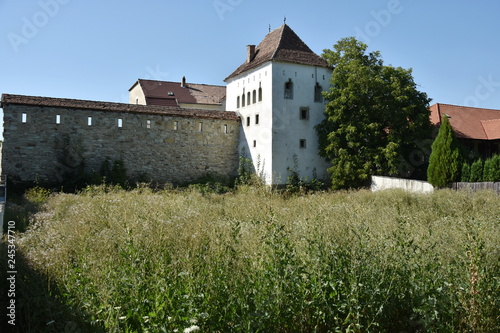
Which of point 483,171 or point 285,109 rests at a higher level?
point 285,109

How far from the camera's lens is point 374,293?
387 cm

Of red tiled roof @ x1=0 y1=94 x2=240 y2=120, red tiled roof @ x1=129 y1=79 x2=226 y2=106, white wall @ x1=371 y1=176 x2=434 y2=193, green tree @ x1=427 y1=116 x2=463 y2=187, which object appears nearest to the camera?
green tree @ x1=427 y1=116 x2=463 y2=187

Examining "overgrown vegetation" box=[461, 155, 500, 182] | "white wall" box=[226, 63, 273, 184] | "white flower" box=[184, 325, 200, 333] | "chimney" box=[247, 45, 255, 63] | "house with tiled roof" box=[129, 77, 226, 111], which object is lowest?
"white flower" box=[184, 325, 200, 333]

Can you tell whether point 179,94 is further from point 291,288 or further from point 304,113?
point 291,288

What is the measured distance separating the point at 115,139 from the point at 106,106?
1.75 m

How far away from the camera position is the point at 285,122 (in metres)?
22.0

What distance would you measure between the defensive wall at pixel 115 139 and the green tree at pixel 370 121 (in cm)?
626

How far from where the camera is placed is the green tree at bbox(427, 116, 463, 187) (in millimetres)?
18453

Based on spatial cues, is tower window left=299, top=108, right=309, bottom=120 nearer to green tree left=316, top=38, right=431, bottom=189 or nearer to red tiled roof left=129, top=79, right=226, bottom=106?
green tree left=316, top=38, right=431, bottom=189

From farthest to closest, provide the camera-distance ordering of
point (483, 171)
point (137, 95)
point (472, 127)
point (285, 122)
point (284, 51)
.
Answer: point (137, 95) → point (472, 127) → point (284, 51) → point (285, 122) → point (483, 171)

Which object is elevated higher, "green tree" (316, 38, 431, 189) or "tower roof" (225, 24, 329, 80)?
"tower roof" (225, 24, 329, 80)

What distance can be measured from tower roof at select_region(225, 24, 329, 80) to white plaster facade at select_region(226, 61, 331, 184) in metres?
0.28

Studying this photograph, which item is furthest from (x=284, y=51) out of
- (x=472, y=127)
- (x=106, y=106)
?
(x=472, y=127)

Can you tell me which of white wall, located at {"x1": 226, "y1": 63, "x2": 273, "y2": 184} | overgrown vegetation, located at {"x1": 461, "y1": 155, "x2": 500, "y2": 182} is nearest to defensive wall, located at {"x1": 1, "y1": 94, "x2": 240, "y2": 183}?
white wall, located at {"x1": 226, "y1": 63, "x2": 273, "y2": 184}
